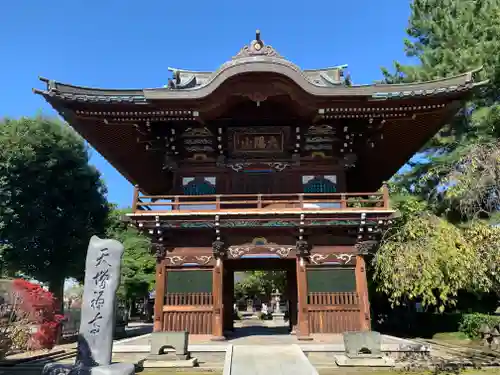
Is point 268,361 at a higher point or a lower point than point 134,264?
lower

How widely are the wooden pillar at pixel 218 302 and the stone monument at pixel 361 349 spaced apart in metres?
4.15

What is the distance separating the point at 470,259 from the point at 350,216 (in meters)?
3.92

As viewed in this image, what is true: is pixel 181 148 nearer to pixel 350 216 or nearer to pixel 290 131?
pixel 290 131

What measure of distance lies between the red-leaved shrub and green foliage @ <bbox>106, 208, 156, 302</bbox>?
15717mm

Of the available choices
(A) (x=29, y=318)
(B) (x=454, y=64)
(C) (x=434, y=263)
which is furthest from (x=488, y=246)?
(B) (x=454, y=64)

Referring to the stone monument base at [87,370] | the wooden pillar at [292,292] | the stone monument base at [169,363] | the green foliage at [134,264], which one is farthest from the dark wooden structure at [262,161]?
the green foliage at [134,264]

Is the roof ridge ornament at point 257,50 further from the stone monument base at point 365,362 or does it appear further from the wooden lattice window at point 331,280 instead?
the stone monument base at point 365,362

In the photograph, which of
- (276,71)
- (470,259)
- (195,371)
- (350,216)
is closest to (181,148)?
(276,71)

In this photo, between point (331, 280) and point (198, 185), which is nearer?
point (331, 280)

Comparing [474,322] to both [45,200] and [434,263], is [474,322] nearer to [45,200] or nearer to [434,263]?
[434,263]

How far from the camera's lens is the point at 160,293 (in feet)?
46.7

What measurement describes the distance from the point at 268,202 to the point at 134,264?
22074 mm

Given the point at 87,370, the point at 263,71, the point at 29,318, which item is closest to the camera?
the point at 87,370

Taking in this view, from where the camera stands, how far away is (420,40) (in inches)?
1134
